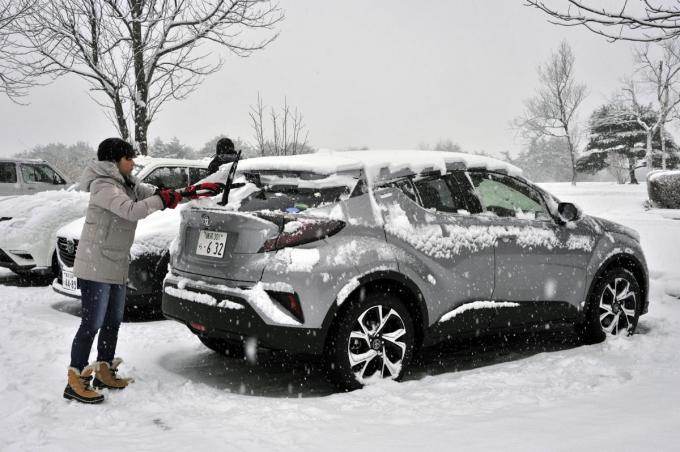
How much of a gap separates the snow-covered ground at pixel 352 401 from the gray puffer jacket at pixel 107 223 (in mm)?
813

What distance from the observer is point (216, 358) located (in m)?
5.33

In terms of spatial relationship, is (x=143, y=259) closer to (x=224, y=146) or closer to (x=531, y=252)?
(x=224, y=146)

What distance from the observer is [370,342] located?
13.9 feet

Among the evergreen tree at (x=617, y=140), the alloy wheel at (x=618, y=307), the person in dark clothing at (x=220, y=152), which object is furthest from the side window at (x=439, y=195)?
the evergreen tree at (x=617, y=140)

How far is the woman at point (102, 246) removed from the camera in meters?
4.02

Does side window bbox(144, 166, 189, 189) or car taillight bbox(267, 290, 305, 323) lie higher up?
side window bbox(144, 166, 189, 189)

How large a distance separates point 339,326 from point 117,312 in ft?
5.01

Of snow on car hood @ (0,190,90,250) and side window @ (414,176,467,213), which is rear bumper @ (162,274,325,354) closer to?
side window @ (414,176,467,213)

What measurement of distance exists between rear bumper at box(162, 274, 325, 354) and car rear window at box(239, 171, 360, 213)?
0.62 m

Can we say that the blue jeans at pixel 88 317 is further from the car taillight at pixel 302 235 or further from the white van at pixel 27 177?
the white van at pixel 27 177

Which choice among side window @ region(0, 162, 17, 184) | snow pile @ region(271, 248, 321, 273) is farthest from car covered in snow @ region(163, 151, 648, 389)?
side window @ region(0, 162, 17, 184)

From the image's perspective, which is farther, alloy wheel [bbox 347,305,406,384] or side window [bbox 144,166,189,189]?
side window [bbox 144,166,189,189]

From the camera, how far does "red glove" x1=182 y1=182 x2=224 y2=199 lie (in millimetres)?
4355

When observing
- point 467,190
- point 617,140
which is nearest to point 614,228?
point 467,190
